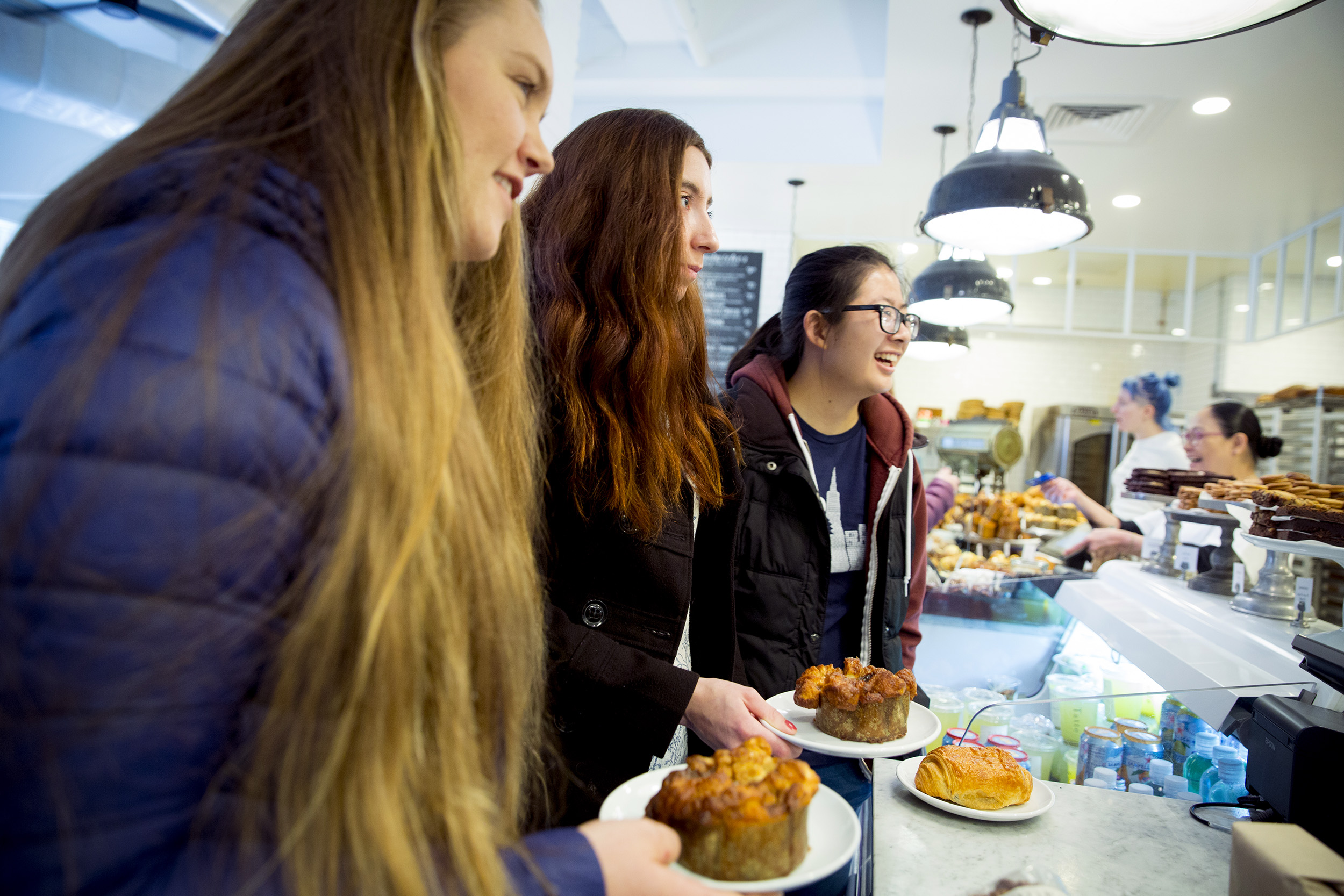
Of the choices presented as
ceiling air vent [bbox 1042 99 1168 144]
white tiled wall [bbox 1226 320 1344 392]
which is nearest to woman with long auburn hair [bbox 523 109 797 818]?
ceiling air vent [bbox 1042 99 1168 144]

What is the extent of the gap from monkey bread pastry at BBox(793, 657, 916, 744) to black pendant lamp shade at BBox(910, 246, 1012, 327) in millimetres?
3446

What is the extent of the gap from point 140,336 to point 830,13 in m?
5.86

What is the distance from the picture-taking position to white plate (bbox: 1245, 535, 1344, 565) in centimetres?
186

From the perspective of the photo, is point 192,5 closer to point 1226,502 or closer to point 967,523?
point 1226,502

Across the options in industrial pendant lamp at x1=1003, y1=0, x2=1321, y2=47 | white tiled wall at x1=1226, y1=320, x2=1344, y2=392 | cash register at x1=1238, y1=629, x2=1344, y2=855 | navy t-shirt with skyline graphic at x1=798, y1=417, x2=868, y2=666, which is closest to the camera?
cash register at x1=1238, y1=629, x2=1344, y2=855

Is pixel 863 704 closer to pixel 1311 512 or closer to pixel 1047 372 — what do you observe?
pixel 1311 512

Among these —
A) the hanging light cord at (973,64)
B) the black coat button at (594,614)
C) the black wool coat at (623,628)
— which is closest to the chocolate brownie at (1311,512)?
the black wool coat at (623,628)

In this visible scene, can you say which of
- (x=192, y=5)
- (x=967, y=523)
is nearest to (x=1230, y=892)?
(x=192, y=5)

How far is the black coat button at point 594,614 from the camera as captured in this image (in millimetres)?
1527

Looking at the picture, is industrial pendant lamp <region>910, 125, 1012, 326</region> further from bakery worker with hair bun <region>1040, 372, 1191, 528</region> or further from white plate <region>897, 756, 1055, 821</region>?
white plate <region>897, 756, 1055, 821</region>

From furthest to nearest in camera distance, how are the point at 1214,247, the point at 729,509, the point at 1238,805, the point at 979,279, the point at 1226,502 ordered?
the point at 1214,247
the point at 979,279
the point at 1226,502
the point at 729,509
the point at 1238,805

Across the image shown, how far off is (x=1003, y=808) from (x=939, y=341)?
5.09 meters

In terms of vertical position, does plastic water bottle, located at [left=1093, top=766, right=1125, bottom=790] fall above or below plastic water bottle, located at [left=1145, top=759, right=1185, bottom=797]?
below

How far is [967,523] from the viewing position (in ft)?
17.9
